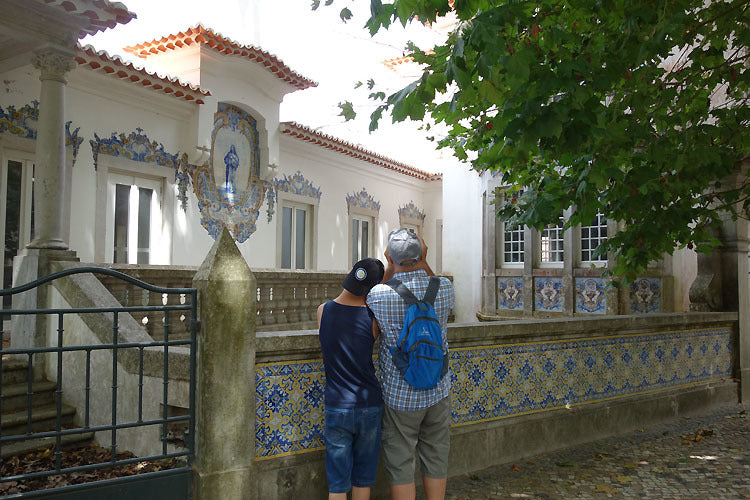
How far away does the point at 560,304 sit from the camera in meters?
11.4

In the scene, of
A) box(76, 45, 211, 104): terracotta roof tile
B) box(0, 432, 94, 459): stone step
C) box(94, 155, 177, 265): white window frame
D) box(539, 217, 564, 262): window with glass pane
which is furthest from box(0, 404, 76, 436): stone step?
box(539, 217, 564, 262): window with glass pane

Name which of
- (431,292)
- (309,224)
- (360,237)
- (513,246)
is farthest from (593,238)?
(431,292)

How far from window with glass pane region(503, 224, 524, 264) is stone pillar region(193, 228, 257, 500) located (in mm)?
9545

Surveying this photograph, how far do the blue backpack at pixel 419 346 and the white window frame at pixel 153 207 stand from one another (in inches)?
270

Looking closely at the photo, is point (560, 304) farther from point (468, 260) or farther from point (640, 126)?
point (640, 126)

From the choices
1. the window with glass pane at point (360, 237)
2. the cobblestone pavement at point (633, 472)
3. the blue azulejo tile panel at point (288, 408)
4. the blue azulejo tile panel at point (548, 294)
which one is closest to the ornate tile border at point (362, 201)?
the window with glass pane at point (360, 237)

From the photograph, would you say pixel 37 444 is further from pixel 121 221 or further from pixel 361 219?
pixel 361 219

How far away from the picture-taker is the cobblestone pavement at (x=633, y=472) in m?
4.52

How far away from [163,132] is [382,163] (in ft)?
22.9

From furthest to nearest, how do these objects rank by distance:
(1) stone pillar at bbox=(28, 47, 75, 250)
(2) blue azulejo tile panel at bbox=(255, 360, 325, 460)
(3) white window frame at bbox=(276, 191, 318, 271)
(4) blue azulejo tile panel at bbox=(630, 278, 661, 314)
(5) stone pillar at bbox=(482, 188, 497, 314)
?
(3) white window frame at bbox=(276, 191, 318, 271), (5) stone pillar at bbox=(482, 188, 497, 314), (4) blue azulejo tile panel at bbox=(630, 278, 661, 314), (1) stone pillar at bbox=(28, 47, 75, 250), (2) blue azulejo tile panel at bbox=(255, 360, 325, 460)

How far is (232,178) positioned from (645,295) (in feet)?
25.9

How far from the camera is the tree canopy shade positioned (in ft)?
11.0

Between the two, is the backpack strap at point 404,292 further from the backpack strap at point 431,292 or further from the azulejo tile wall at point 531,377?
the azulejo tile wall at point 531,377

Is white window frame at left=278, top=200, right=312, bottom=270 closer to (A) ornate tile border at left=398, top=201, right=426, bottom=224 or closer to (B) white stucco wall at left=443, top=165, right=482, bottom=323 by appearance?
(B) white stucco wall at left=443, top=165, right=482, bottom=323
